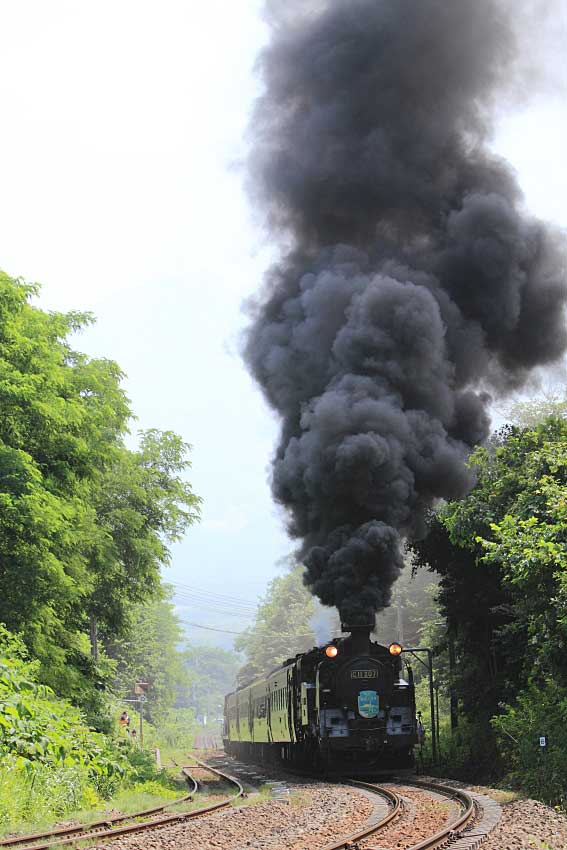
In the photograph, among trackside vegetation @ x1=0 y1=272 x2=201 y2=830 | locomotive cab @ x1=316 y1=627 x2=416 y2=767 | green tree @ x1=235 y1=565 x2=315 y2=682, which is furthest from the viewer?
green tree @ x1=235 y1=565 x2=315 y2=682

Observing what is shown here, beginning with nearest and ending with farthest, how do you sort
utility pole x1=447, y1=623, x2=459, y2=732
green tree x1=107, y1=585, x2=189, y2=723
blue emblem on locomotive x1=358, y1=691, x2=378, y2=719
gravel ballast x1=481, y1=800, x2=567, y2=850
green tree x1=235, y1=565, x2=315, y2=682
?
1. gravel ballast x1=481, y1=800, x2=567, y2=850
2. blue emblem on locomotive x1=358, y1=691, x2=378, y2=719
3. utility pole x1=447, y1=623, x2=459, y2=732
4. green tree x1=107, y1=585, x2=189, y2=723
5. green tree x1=235, y1=565, x2=315, y2=682

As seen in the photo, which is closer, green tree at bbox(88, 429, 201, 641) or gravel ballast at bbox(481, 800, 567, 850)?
gravel ballast at bbox(481, 800, 567, 850)

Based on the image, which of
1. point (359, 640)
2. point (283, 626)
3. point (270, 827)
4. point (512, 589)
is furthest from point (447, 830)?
point (283, 626)

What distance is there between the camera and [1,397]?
18.0 m

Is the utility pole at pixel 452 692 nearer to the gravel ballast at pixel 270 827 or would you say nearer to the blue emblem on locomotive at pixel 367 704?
the blue emblem on locomotive at pixel 367 704

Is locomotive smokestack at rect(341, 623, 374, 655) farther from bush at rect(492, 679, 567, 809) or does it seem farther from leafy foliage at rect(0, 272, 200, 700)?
leafy foliage at rect(0, 272, 200, 700)

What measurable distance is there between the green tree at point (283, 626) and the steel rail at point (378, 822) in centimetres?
7764

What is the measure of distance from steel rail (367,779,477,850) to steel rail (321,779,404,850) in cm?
37

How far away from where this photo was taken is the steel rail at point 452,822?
942 cm

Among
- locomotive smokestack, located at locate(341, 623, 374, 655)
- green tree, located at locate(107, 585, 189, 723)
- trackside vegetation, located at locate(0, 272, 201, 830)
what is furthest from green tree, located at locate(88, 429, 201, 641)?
green tree, located at locate(107, 585, 189, 723)

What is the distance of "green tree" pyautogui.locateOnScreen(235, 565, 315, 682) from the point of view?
96.4m

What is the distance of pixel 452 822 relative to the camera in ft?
36.6

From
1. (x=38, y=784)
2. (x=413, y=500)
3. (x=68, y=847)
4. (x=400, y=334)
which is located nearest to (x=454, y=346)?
(x=400, y=334)

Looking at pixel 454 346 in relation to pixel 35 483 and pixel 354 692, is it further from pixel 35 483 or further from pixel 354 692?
pixel 35 483
